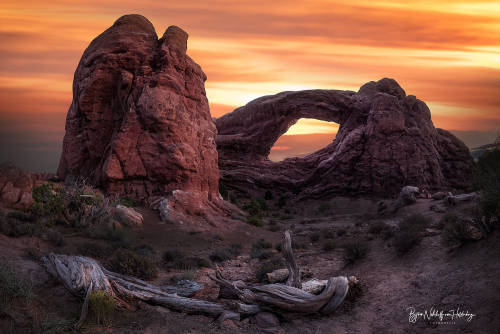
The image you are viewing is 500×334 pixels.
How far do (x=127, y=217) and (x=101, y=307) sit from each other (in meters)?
10.9

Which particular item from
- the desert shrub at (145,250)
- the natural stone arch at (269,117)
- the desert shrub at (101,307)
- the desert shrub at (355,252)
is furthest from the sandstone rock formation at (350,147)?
the desert shrub at (101,307)

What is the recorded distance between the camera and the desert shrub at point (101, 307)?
25.5 ft

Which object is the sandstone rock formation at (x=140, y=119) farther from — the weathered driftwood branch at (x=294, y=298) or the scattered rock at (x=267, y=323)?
the scattered rock at (x=267, y=323)

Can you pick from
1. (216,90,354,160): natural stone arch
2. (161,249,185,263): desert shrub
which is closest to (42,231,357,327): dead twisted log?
(161,249,185,263): desert shrub

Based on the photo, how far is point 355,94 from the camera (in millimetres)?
34969

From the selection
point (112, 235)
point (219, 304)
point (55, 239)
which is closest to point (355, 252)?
point (219, 304)

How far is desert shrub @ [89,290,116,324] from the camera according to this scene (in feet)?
25.5

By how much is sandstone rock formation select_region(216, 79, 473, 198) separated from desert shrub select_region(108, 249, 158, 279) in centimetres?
2410

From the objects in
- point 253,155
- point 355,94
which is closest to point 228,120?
point 253,155

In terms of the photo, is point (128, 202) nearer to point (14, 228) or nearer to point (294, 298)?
point (14, 228)

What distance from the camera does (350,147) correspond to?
3319 cm

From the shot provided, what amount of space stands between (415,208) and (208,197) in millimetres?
11483

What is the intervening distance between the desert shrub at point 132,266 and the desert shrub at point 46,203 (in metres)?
5.90

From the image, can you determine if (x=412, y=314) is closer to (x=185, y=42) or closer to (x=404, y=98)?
(x=185, y=42)
